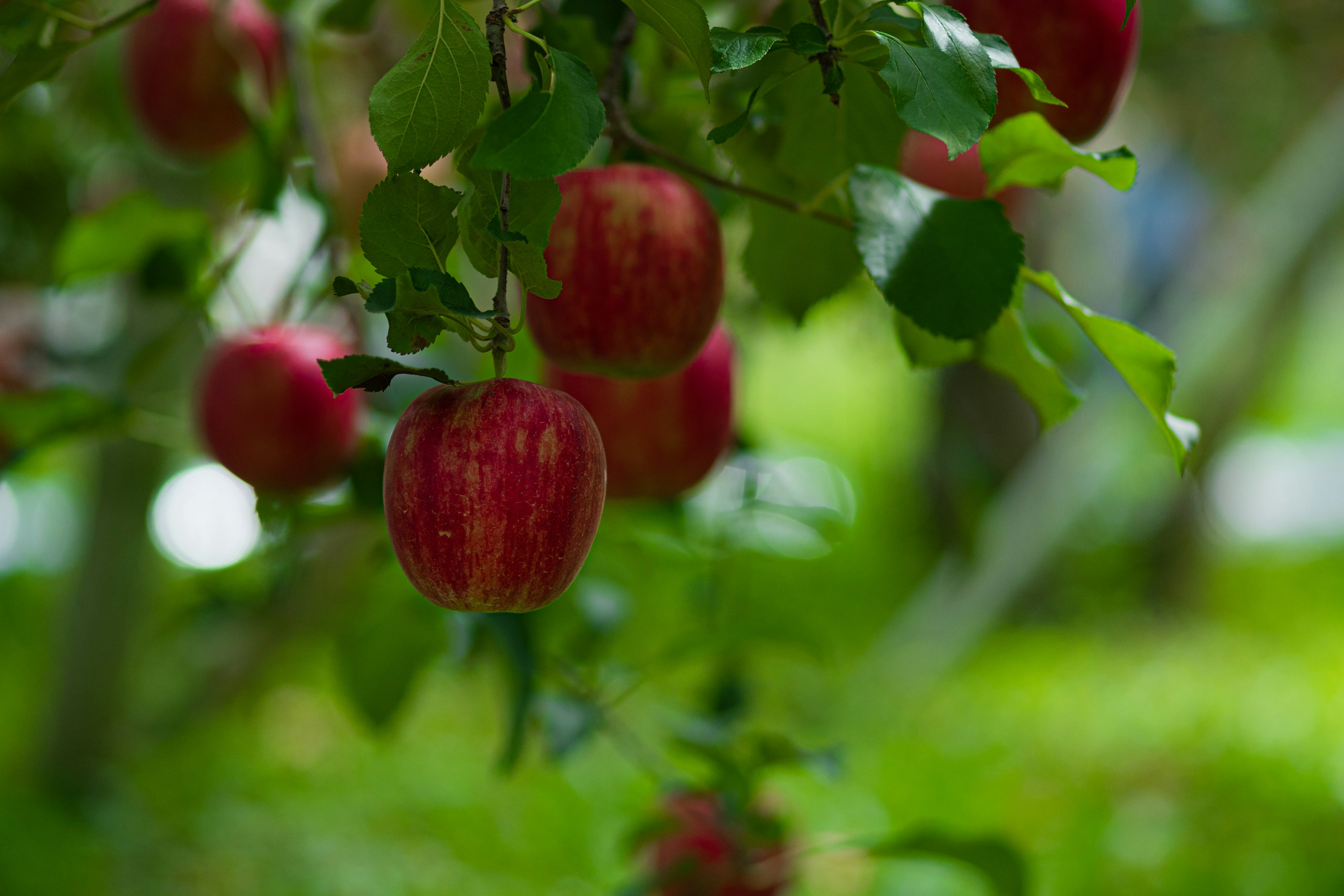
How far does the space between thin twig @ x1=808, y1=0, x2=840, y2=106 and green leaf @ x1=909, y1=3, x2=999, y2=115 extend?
3 centimetres

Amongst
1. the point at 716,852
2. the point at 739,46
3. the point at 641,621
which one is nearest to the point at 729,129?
the point at 739,46

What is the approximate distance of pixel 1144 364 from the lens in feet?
1.22

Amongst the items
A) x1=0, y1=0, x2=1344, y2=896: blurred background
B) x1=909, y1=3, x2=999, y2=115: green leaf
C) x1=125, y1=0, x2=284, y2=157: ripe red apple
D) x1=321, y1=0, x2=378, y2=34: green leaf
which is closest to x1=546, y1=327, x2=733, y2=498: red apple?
x1=0, y1=0, x2=1344, y2=896: blurred background

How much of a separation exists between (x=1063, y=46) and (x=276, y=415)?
459mm

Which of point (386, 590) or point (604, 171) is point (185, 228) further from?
point (604, 171)

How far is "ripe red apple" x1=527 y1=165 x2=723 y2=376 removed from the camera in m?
0.43

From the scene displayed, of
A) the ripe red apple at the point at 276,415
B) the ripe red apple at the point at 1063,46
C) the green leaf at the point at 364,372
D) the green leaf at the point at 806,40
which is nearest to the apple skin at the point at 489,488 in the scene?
the green leaf at the point at 364,372

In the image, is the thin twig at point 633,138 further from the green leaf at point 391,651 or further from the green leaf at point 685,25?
the green leaf at point 391,651

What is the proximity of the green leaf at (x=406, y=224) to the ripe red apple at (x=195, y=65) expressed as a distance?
0.59m

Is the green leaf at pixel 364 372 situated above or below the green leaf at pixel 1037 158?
below

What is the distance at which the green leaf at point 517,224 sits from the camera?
304 mm

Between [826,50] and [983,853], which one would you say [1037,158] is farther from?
[983,853]

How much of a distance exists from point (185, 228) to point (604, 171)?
362 millimetres

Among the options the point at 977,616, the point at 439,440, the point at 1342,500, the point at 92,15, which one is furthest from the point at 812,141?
the point at 1342,500
